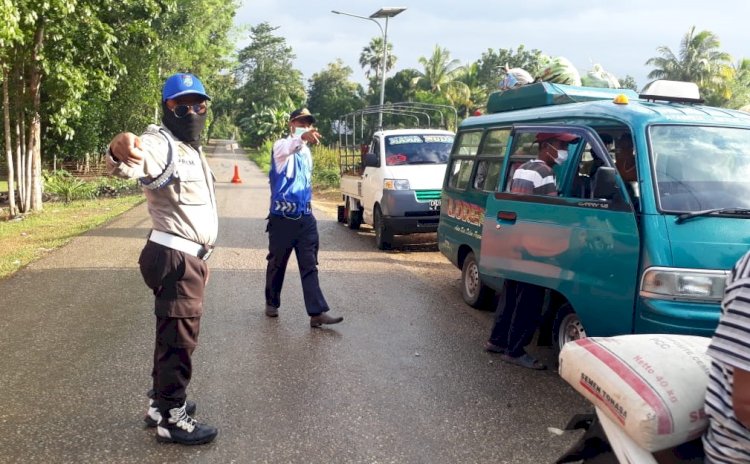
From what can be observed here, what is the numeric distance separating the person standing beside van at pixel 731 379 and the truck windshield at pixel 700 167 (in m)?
2.54

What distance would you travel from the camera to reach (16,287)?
7.86 metres

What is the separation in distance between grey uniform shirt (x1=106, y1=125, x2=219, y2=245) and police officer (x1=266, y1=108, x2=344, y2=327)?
2289mm

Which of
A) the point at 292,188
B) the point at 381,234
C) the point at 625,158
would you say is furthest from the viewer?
the point at 381,234

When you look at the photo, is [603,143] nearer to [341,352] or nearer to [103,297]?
[341,352]

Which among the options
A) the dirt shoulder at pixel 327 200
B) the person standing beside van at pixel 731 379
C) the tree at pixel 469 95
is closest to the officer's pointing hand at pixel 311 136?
the person standing beside van at pixel 731 379

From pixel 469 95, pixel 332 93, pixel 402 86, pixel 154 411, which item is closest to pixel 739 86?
pixel 469 95

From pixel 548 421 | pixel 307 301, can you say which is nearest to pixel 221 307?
pixel 307 301

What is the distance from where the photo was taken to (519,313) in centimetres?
523

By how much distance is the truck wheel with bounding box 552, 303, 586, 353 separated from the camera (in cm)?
495

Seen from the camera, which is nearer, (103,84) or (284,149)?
(284,149)

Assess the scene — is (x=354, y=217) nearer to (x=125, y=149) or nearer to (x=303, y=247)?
(x=303, y=247)

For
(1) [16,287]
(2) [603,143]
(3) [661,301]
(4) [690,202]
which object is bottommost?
(1) [16,287]

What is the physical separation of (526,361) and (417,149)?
6920 millimetres

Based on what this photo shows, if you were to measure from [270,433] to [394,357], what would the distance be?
170 cm
